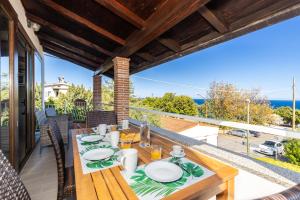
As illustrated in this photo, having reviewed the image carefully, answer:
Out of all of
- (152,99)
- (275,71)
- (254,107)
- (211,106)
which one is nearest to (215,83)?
(211,106)

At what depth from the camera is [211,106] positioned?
1172 cm

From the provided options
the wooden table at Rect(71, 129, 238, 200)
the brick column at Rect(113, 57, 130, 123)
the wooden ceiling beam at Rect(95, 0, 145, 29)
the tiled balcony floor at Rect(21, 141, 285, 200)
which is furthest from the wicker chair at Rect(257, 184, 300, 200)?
the brick column at Rect(113, 57, 130, 123)

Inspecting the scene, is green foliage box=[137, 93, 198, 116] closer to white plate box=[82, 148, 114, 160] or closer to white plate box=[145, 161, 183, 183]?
white plate box=[82, 148, 114, 160]

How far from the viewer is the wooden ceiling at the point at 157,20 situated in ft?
5.75

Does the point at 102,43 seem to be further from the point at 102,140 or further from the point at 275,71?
the point at 275,71

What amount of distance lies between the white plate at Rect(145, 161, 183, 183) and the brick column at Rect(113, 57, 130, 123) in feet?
9.81

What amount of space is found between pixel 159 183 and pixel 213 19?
6.68ft

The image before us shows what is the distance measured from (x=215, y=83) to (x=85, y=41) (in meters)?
11.7

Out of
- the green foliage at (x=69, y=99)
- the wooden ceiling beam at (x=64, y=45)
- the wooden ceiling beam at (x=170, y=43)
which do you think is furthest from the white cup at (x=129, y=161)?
the green foliage at (x=69, y=99)

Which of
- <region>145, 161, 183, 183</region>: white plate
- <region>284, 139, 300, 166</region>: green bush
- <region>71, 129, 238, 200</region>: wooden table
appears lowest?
<region>284, 139, 300, 166</region>: green bush

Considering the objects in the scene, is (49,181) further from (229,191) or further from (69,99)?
(69,99)

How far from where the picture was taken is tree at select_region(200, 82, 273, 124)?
1068cm

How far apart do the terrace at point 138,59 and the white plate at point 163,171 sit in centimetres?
10

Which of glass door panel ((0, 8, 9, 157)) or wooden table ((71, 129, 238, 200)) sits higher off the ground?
glass door panel ((0, 8, 9, 157))
